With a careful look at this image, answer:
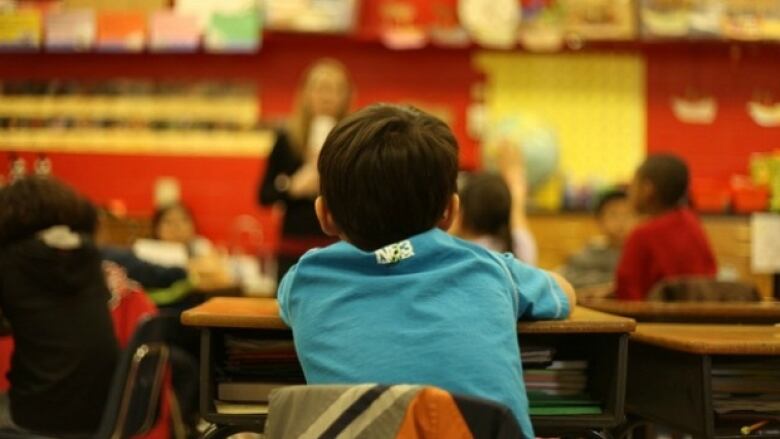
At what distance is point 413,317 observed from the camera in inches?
63.6

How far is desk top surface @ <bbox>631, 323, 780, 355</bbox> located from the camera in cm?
185

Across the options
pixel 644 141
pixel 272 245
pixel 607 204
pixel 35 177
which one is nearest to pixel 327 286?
pixel 35 177

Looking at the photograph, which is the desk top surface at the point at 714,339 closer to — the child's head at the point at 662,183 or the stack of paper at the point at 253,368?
the stack of paper at the point at 253,368

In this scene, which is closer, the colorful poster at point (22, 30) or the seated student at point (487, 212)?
the seated student at point (487, 212)

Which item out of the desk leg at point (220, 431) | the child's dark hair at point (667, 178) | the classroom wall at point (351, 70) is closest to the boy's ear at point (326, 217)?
the desk leg at point (220, 431)

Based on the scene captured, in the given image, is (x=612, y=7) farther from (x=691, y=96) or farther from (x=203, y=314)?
(x=203, y=314)

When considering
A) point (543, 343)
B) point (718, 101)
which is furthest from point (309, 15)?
point (543, 343)

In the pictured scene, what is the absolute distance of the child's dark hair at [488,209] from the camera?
129 inches

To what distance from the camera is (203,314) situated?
186 centimetres

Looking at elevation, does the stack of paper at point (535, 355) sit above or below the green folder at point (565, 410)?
above

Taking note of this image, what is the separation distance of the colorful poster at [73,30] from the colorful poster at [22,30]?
7cm

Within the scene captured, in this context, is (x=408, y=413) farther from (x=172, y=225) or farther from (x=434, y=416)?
(x=172, y=225)

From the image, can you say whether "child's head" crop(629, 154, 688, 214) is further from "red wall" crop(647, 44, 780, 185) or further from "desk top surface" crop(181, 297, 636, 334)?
"red wall" crop(647, 44, 780, 185)

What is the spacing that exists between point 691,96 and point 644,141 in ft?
1.34
